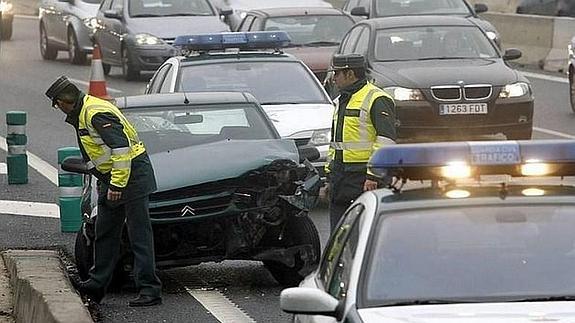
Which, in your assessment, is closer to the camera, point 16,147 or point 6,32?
point 16,147

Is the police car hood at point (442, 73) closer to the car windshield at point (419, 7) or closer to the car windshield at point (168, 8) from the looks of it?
the car windshield at point (419, 7)

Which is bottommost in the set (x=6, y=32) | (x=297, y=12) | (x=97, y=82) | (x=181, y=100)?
(x=6, y=32)

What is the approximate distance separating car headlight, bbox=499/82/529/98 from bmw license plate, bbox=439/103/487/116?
0.83 feet

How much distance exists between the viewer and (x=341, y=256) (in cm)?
642

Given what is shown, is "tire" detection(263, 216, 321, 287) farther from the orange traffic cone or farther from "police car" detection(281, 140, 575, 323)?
the orange traffic cone

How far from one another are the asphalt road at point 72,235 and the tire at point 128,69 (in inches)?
6.2

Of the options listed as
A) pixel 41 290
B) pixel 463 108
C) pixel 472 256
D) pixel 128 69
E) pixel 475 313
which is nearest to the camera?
pixel 475 313

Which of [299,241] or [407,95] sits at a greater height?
[299,241]

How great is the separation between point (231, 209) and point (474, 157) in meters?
4.48

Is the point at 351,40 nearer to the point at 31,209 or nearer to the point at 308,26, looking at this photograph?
the point at 308,26

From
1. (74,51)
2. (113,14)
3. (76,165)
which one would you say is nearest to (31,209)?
(76,165)

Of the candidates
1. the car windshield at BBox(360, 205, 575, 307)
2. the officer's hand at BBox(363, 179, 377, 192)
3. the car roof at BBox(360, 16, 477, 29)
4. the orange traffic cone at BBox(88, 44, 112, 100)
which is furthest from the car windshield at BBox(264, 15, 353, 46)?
the car windshield at BBox(360, 205, 575, 307)

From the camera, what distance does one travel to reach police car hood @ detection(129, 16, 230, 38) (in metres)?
25.8

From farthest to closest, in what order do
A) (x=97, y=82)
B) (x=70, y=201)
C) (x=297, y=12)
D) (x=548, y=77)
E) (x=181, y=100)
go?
(x=548, y=77)
(x=297, y=12)
(x=97, y=82)
(x=70, y=201)
(x=181, y=100)
